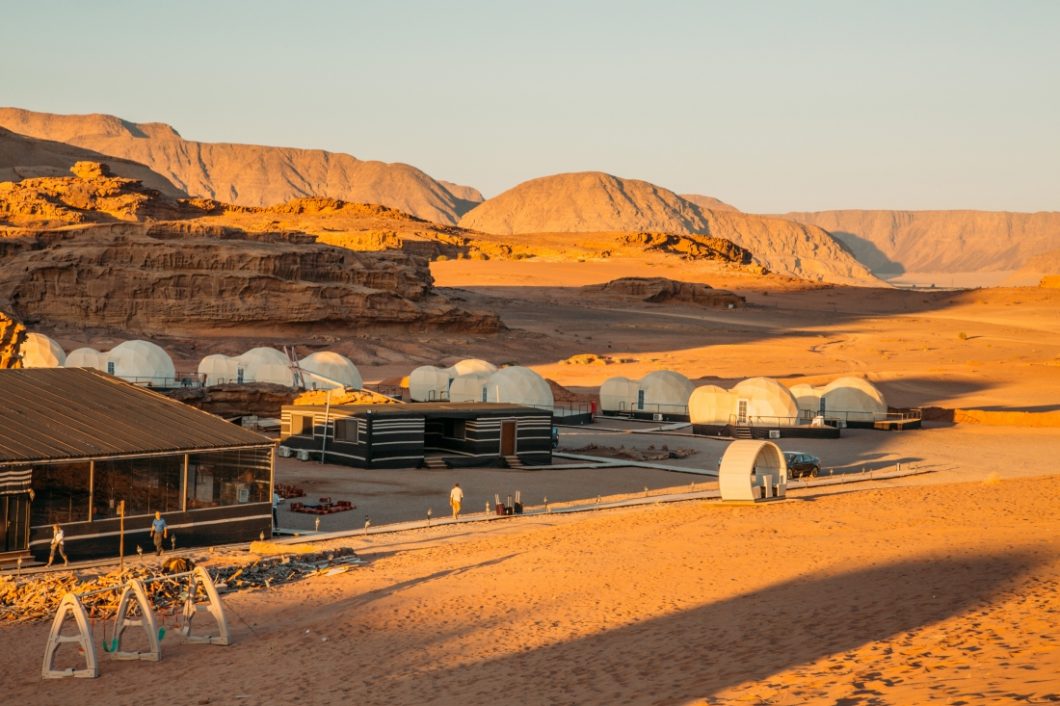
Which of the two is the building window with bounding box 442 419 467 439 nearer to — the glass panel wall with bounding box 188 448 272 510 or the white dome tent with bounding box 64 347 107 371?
the glass panel wall with bounding box 188 448 272 510

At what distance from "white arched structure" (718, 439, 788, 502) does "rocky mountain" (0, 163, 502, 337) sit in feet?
198

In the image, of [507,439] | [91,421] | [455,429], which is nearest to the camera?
[91,421]

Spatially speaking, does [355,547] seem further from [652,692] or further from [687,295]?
[687,295]

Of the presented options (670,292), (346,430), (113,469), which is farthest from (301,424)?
(670,292)

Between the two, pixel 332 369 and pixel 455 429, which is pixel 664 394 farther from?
pixel 455 429

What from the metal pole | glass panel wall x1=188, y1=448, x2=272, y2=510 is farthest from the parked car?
the metal pole

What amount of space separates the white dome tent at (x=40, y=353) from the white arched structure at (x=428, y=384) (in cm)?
1540

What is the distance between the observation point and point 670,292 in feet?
437

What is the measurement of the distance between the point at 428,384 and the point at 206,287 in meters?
34.7

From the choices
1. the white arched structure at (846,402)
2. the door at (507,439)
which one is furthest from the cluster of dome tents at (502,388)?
the white arched structure at (846,402)

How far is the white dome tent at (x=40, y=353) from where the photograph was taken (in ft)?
169

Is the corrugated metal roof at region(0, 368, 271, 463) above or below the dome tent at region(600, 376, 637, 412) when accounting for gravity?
below

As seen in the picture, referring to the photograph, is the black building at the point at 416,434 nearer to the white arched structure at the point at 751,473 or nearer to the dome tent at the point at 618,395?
the white arched structure at the point at 751,473

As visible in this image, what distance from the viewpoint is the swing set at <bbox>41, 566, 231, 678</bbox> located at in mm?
16984
